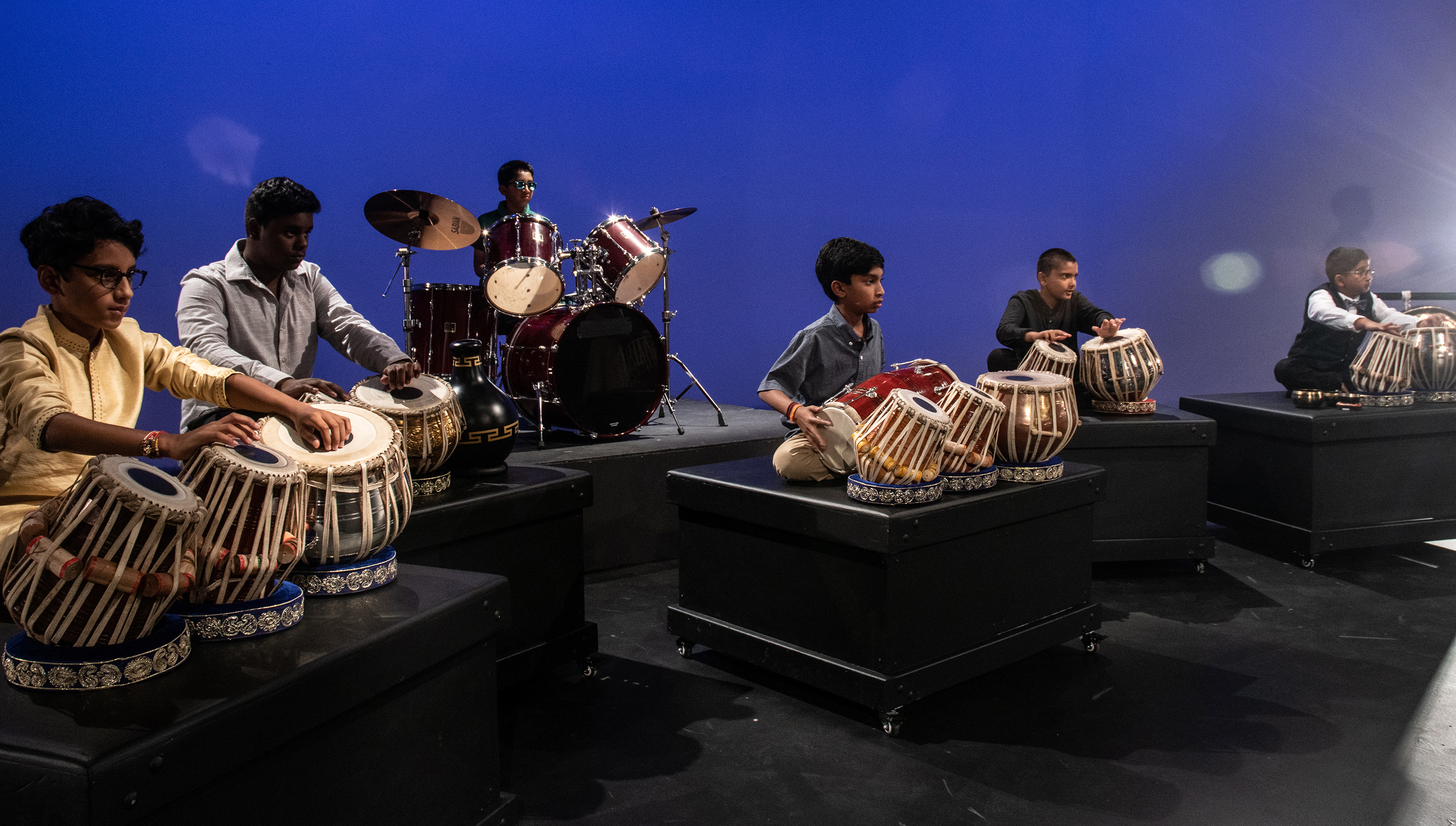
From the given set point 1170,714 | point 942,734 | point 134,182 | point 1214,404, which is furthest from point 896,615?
point 134,182

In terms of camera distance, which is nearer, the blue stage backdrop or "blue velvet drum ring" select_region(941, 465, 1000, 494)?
"blue velvet drum ring" select_region(941, 465, 1000, 494)

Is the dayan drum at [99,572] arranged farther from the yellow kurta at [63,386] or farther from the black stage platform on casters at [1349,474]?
the black stage platform on casters at [1349,474]

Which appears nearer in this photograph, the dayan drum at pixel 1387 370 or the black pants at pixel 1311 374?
the dayan drum at pixel 1387 370

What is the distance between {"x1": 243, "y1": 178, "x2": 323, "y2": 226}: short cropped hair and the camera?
284 centimetres

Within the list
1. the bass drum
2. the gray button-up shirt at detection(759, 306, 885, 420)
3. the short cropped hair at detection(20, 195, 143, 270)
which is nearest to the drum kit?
the bass drum

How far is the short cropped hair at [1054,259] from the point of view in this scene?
14.6 ft

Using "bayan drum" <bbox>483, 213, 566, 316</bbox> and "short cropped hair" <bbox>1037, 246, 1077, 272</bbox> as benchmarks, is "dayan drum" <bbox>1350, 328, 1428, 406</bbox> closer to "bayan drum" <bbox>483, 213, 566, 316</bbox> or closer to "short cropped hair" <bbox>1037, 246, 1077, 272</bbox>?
"short cropped hair" <bbox>1037, 246, 1077, 272</bbox>

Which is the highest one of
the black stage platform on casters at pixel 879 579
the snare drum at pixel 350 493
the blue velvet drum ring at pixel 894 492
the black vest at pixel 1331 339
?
the black vest at pixel 1331 339

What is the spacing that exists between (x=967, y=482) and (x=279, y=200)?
211 cm

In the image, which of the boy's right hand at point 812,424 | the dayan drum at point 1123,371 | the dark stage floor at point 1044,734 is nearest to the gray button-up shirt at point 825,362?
the boy's right hand at point 812,424

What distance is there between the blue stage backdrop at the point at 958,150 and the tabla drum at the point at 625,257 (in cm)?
120

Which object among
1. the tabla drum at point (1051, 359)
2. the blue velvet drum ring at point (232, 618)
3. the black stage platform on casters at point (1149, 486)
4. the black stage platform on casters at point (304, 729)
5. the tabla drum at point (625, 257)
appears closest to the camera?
the black stage platform on casters at point (304, 729)

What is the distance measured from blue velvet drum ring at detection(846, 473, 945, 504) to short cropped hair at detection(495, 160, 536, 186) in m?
3.55

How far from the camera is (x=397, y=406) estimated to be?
2457 mm
